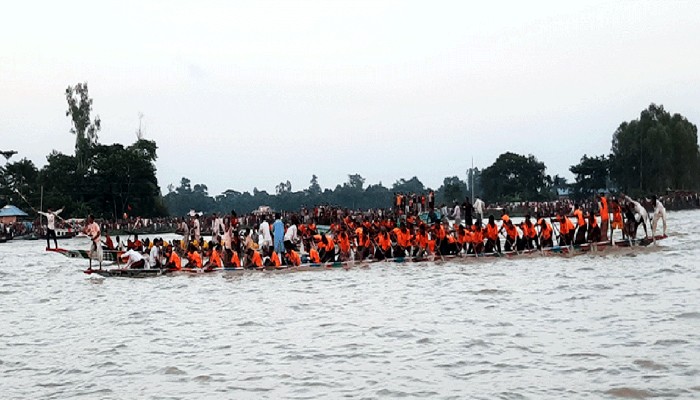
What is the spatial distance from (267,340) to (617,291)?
8.21 m

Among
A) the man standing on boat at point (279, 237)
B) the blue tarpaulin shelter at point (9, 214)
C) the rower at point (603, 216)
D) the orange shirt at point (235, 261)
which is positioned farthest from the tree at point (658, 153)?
the blue tarpaulin shelter at point (9, 214)

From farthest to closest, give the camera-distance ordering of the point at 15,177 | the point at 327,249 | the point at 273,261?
the point at 15,177 < the point at 327,249 < the point at 273,261

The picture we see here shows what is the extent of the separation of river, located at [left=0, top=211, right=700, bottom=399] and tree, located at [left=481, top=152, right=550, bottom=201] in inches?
3258

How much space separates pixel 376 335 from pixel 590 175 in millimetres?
89111

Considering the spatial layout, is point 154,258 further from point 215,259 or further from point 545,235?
point 545,235

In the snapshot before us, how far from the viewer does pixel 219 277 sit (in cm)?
2455

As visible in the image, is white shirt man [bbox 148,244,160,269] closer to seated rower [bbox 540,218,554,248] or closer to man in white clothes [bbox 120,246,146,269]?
man in white clothes [bbox 120,246,146,269]

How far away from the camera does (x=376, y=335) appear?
1392 centimetres

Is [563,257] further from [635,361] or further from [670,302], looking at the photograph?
[635,361]

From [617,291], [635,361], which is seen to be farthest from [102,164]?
[635,361]

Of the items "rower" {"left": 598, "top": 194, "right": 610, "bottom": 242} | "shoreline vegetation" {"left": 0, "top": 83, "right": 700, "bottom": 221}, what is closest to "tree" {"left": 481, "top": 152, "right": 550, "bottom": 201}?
"shoreline vegetation" {"left": 0, "top": 83, "right": 700, "bottom": 221}

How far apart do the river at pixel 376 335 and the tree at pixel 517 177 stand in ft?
271

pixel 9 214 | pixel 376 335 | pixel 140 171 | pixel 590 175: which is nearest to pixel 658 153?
pixel 590 175

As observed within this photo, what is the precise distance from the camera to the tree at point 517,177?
10581cm
